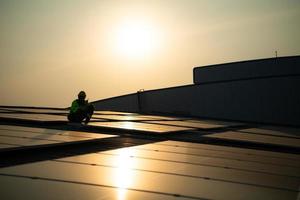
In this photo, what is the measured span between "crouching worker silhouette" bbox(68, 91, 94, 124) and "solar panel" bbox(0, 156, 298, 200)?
7470 millimetres

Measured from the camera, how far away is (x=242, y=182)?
292 inches

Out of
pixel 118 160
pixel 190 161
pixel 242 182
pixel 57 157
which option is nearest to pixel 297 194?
pixel 242 182

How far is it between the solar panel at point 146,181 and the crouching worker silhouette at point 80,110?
7470 millimetres

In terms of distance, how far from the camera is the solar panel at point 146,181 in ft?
21.1

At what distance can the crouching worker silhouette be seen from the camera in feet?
50.2

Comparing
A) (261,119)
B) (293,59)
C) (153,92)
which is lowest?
(261,119)

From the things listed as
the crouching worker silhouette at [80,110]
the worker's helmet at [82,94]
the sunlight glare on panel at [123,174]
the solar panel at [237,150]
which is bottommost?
the solar panel at [237,150]

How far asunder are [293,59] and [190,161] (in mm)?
34832

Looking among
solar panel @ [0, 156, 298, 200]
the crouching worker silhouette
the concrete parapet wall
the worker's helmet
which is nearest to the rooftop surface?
solar panel @ [0, 156, 298, 200]

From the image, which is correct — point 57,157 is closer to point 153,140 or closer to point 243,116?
point 153,140

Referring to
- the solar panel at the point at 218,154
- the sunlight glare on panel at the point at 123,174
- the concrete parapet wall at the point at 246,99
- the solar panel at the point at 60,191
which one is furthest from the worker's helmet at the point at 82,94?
the concrete parapet wall at the point at 246,99

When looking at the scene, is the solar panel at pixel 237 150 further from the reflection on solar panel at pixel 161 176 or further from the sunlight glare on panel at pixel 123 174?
the sunlight glare on panel at pixel 123 174

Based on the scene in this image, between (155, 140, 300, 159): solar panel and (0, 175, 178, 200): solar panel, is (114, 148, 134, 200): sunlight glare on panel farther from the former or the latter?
(155, 140, 300, 159): solar panel

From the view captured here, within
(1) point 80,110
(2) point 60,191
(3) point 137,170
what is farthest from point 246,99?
(2) point 60,191
